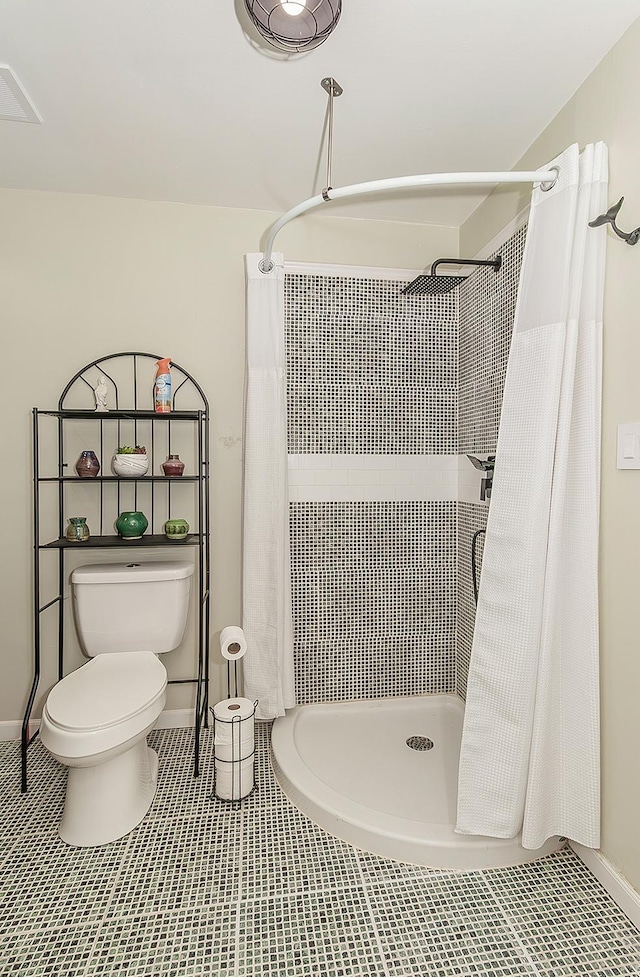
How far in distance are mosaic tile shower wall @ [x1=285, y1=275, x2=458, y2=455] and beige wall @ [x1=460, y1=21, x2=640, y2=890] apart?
1.10 metres

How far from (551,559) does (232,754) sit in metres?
1.30

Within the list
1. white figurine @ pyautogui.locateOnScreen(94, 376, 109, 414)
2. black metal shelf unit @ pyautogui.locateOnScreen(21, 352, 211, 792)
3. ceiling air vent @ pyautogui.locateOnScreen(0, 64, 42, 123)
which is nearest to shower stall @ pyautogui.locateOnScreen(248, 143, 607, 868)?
black metal shelf unit @ pyautogui.locateOnScreen(21, 352, 211, 792)

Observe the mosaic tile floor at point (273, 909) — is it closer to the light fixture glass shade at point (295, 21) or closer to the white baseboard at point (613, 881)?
the white baseboard at point (613, 881)

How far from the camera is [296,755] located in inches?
88.0

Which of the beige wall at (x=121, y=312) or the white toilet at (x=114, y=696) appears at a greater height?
the beige wall at (x=121, y=312)

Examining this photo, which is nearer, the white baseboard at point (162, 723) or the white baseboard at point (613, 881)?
the white baseboard at point (613, 881)

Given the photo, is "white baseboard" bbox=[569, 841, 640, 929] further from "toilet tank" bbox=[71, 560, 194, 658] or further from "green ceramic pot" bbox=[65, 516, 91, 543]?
"green ceramic pot" bbox=[65, 516, 91, 543]

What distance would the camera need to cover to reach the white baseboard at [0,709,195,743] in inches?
98.4

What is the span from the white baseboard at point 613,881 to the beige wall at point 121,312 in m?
1.60

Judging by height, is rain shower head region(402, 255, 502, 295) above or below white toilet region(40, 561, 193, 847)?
above

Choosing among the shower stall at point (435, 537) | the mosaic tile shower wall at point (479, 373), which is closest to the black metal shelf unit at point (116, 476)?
the shower stall at point (435, 537)

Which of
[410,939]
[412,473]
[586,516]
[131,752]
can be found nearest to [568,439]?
[586,516]

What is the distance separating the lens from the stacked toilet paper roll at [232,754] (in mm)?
2049

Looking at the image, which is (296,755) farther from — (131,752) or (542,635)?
(542,635)
